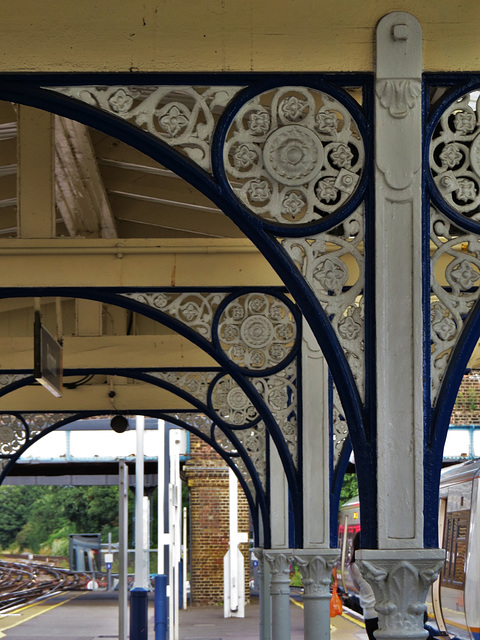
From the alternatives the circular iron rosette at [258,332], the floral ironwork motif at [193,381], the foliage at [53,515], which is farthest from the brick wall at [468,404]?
the foliage at [53,515]

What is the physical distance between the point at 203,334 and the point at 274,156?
4668 mm

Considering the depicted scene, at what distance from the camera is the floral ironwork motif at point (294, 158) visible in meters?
4.86

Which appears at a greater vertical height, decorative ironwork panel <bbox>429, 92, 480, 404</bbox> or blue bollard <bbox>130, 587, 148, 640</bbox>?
decorative ironwork panel <bbox>429, 92, 480, 404</bbox>

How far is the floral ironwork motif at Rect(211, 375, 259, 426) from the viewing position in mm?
12875

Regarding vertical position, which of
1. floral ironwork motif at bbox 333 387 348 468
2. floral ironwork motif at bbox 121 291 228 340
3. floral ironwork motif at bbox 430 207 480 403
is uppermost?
floral ironwork motif at bbox 121 291 228 340

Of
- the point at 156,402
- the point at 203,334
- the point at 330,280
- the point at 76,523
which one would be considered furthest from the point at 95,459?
the point at 76,523

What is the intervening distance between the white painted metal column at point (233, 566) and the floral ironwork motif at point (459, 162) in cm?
1869

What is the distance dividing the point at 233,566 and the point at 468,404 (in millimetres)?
7374

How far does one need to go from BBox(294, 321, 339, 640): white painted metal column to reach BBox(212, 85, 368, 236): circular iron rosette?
4.24 metres

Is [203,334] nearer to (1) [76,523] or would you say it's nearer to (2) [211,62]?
(2) [211,62]

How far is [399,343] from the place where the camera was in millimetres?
4770

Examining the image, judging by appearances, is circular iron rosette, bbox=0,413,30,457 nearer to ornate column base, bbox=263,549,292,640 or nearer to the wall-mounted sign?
ornate column base, bbox=263,549,292,640

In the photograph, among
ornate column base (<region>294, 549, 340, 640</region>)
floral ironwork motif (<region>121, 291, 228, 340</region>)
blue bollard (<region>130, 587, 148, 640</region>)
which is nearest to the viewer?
ornate column base (<region>294, 549, 340, 640</region>)

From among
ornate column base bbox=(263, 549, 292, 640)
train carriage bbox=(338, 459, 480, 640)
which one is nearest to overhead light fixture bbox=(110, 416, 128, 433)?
train carriage bbox=(338, 459, 480, 640)
